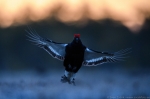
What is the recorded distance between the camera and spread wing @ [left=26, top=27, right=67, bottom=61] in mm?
1481

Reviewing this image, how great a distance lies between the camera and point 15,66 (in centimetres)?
153

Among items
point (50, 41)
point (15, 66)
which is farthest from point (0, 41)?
point (50, 41)

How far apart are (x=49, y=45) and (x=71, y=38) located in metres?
0.13

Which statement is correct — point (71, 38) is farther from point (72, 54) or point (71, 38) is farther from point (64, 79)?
point (64, 79)

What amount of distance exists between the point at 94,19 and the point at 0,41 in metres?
0.54

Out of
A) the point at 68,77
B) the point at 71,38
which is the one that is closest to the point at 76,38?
the point at 71,38

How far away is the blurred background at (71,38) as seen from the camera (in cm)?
152

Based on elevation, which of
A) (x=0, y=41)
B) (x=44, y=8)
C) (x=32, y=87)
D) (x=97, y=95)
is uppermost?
(x=44, y=8)

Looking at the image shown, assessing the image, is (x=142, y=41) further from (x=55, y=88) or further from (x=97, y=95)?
(x=55, y=88)

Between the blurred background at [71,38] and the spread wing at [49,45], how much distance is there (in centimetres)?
3

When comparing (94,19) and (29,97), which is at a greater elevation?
(94,19)

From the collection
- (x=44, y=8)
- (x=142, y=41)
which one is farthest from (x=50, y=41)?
(x=142, y=41)

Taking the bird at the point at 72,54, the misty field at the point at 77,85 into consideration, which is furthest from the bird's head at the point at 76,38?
the misty field at the point at 77,85

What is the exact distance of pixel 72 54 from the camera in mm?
1475
